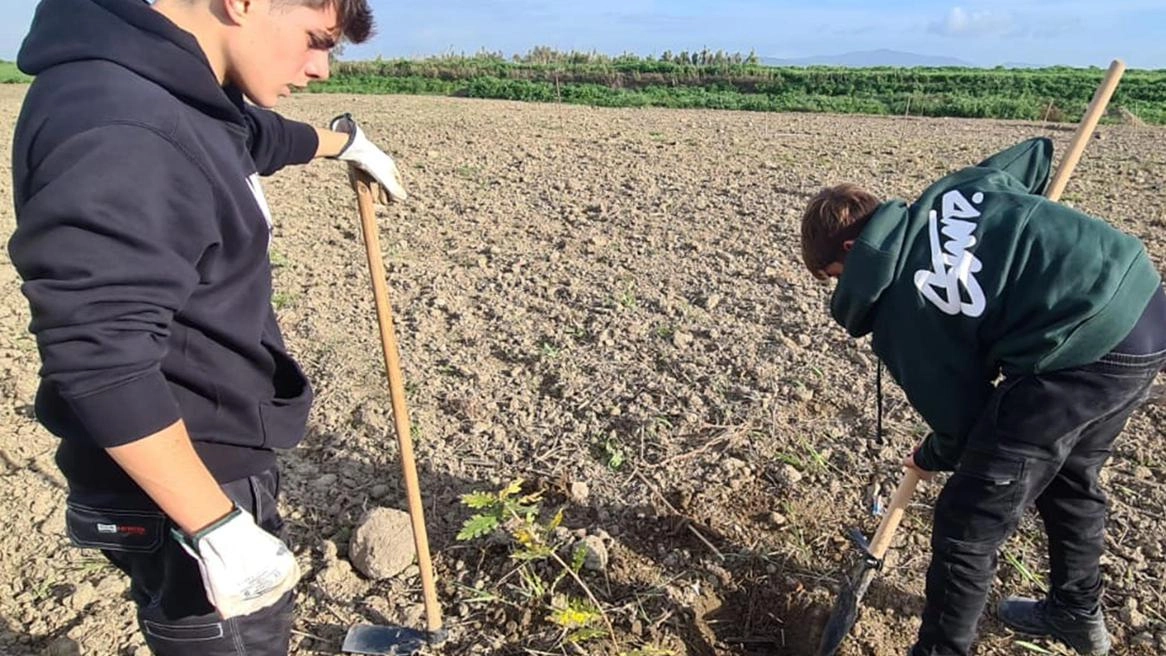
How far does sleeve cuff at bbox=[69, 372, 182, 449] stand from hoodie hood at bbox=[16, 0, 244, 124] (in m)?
0.48

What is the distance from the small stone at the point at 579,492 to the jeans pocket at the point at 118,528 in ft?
5.39

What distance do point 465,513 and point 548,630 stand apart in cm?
64

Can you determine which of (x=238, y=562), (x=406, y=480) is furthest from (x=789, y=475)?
(x=238, y=562)

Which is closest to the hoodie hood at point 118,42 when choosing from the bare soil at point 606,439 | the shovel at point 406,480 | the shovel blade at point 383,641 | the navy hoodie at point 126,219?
the navy hoodie at point 126,219

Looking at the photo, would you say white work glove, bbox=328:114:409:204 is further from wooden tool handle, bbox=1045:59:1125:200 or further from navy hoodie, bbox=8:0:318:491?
wooden tool handle, bbox=1045:59:1125:200

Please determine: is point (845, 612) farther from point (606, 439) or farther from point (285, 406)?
point (285, 406)

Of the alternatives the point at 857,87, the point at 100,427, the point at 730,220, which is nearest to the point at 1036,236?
the point at 100,427

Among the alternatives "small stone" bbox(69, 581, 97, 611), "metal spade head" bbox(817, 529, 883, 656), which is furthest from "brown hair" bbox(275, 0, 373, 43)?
"small stone" bbox(69, 581, 97, 611)

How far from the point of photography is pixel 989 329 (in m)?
1.93

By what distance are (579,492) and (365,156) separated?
4.74 ft

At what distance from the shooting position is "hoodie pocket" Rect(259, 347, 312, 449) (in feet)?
5.44

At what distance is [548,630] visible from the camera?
97.0 inches

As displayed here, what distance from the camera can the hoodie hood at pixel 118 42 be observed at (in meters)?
1.21

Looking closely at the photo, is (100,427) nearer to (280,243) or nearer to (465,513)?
(465,513)
